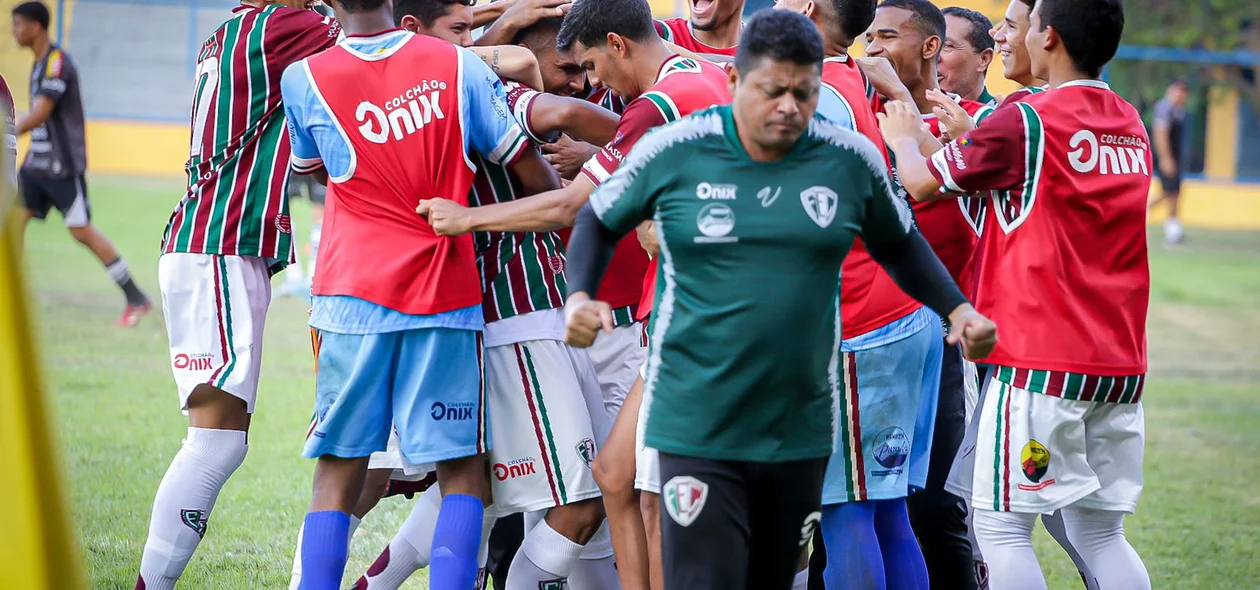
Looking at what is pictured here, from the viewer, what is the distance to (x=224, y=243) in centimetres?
472

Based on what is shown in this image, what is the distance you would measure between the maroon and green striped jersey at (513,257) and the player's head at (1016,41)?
194 cm

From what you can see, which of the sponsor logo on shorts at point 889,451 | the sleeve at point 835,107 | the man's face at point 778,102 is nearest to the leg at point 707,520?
the man's face at point 778,102

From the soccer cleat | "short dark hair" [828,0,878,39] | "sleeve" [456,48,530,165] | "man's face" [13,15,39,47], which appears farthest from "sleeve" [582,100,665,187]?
"man's face" [13,15,39,47]

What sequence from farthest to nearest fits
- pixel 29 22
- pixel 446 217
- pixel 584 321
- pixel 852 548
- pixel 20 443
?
pixel 29 22 < pixel 852 548 < pixel 446 217 < pixel 584 321 < pixel 20 443

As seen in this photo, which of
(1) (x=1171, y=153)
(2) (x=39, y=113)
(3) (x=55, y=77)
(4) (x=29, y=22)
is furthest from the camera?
(1) (x=1171, y=153)

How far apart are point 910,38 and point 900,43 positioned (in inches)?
1.6

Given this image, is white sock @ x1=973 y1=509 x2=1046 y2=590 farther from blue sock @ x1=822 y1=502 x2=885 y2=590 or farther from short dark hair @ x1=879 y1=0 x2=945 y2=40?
short dark hair @ x1=879 y1=0 x2=945 y2=40

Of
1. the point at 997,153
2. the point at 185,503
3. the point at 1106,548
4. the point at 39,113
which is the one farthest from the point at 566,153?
the point at 39,113

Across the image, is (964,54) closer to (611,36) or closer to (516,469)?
(611,36)

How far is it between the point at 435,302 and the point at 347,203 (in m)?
0.42

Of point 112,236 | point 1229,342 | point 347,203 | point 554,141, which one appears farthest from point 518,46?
point 112,236

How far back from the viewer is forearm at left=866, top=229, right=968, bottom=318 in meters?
3.48

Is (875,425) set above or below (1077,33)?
below

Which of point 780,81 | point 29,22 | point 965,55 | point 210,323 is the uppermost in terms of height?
point 780,81
